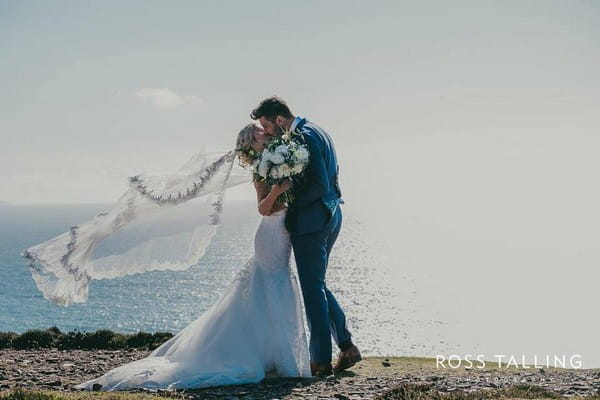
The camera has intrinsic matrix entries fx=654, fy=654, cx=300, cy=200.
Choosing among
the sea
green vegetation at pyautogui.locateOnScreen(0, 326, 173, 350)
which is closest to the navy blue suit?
green vegetation at pyautogui.locateOnScreen(0, 326, 173, 350)

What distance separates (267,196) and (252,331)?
1.85 m

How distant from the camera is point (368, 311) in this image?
8944 centimetres

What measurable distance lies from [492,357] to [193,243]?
61.6 meters

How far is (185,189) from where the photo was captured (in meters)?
9.78

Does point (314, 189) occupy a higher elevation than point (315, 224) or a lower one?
higher

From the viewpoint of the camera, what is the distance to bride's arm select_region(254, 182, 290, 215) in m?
8.46

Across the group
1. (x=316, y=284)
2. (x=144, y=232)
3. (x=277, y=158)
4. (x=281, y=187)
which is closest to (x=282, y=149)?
(x=277, y=158)

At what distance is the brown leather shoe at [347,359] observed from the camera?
9.43 metres

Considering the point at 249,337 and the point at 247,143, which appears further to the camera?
the point at 247,143

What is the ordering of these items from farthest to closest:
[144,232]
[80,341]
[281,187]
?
[80,341]
[144,232]
[281,187]

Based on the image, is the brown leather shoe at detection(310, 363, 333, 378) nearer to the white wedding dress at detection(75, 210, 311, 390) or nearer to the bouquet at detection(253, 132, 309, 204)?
the white wedding dress at detection(75, 210, 311, 390)

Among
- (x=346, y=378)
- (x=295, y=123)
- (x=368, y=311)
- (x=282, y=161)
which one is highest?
(x=295, y=123)

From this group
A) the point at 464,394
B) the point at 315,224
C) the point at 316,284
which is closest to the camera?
the point at 464,394

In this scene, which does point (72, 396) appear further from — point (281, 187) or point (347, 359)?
point (347, 359)
